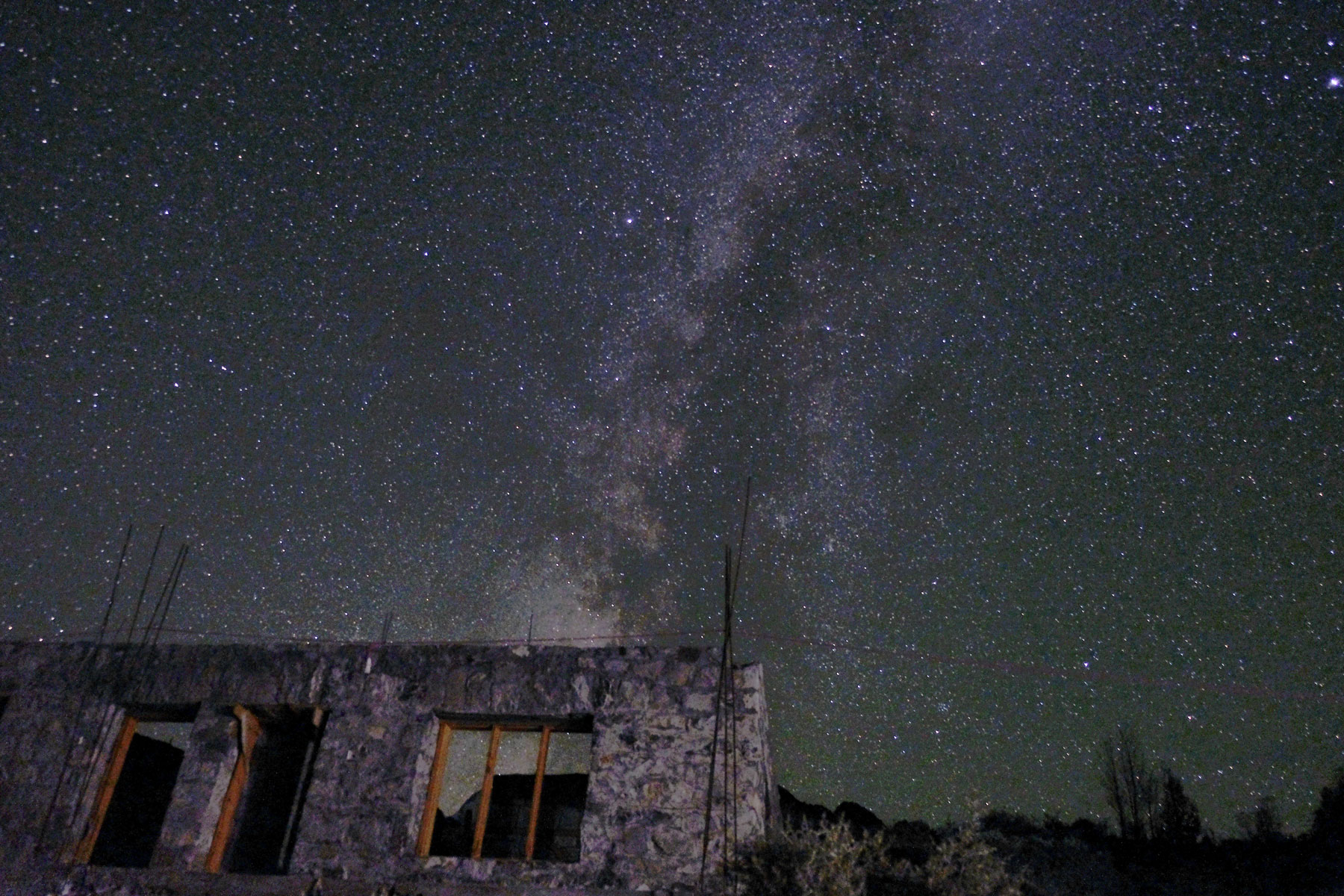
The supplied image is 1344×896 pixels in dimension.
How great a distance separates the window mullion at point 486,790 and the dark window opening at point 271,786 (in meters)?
2.05

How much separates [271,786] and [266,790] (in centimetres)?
7

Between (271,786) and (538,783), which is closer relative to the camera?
(538,783)

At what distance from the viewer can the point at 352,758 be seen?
9344mm

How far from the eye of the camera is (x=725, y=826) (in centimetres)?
834

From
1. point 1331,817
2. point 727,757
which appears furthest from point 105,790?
point 1331,817

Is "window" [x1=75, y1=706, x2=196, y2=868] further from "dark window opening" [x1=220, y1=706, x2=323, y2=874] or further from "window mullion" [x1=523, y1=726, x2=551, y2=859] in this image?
"window mullion" [x1=523, y1=726, x2=551, y2=859]

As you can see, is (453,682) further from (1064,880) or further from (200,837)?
(1064,880)

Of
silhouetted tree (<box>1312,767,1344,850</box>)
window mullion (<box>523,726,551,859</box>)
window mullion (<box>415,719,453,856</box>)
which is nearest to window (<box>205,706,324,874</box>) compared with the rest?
window mullion (<box>415,719,453,856</box>)

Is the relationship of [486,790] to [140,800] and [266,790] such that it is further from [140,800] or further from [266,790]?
[140,800]

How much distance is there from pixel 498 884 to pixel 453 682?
83.9 inches

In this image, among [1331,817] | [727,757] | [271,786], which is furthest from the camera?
[1331,817]

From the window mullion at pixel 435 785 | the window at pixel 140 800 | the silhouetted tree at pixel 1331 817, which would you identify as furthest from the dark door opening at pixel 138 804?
the silhouetted tree at pixel 1331 817

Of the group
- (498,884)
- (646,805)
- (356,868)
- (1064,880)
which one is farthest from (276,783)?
(1064,880)

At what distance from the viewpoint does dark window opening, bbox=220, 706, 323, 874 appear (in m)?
9.93
